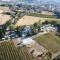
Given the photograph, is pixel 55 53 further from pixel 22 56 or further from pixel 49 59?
pixel 22 56

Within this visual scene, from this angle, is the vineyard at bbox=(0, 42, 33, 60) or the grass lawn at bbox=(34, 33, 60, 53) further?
the grass lawn at bbox=(34, 33, 60, 53)

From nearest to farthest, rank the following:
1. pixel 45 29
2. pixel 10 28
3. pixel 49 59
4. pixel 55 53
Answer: pixel 49 59 → pixel 55 53 → pixel 45 29 → pixel 10 28

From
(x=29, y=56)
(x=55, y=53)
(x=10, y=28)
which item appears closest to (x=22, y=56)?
(x=29, y=56)

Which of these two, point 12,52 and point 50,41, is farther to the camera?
point 50,41

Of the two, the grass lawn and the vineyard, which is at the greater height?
the vineyard
